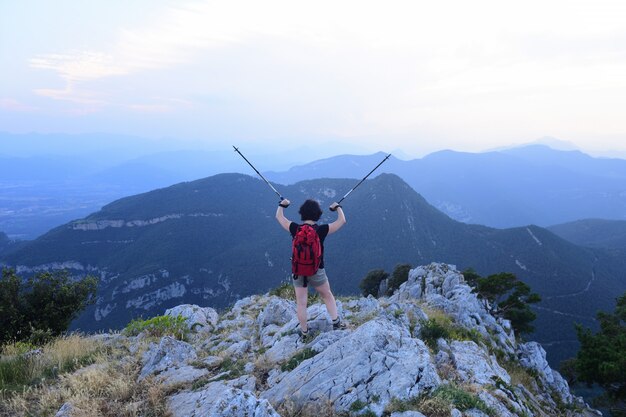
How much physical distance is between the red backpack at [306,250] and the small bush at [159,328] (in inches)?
256

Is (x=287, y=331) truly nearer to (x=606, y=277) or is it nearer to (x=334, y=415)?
(x=334, y=415)


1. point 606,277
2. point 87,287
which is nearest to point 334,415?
point 87,287

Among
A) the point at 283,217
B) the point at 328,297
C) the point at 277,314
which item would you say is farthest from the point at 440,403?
the point at 277,314

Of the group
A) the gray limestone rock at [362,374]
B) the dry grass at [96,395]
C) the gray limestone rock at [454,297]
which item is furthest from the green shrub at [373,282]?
the dry grass at [96,395]

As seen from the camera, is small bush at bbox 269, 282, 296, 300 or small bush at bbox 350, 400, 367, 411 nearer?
small bush at bbox 350, 400, 367, 411

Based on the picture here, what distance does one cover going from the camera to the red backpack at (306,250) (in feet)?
26.0

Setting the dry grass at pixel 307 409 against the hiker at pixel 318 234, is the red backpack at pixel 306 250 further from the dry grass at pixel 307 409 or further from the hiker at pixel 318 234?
the dry grass at pixel 307 409

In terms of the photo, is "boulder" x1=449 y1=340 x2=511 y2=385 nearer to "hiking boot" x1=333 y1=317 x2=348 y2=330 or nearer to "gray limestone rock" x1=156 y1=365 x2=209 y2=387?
"hiking boot" x1=333 y1=317 x2=348 y2=330

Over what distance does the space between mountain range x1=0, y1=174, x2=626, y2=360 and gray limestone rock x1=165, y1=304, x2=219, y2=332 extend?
9207cm

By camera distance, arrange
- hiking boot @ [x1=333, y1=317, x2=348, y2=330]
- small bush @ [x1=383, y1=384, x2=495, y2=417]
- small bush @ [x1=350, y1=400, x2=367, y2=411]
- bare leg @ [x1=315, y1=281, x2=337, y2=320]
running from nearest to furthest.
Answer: small bush @ [x1=383, y1=384, x2=495, y2=417]
small bush @ [x1=350, y1=400, x2=367, y2=411]
bare leg @ [x1=315, y1=281, x2=337, y2=320]
hiking boot @ [x1=333, y1=317, x2=348, y2=330]

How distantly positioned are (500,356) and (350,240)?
5407 inches

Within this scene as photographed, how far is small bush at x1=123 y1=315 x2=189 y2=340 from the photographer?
39.0 ft

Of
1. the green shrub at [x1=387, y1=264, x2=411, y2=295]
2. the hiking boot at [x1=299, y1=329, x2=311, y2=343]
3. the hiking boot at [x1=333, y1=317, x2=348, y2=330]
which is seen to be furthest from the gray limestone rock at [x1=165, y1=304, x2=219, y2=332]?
the green shrub at [x1=387, y1=264, x2=411, y2=295]

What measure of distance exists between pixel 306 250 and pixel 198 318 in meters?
8.94
